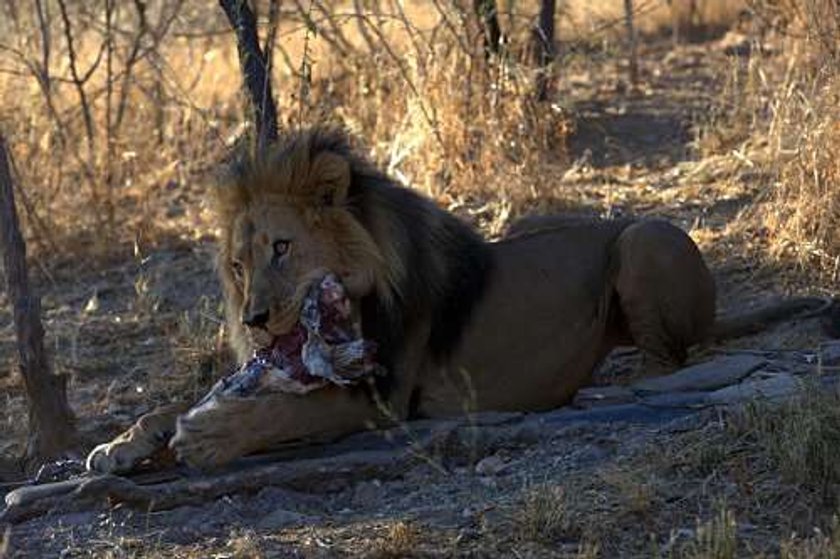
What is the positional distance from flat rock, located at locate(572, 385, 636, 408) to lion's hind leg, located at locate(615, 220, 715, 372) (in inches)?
9.8

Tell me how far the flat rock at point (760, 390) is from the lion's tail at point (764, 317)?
2.54 ft

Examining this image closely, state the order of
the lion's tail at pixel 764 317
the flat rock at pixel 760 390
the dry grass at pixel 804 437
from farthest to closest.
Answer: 1. the lion's tail at pixel 764 317
2. the flat rock at pixel 760 390
3. the dry grass at pixel 804 437

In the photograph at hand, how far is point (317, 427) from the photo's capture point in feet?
18.3

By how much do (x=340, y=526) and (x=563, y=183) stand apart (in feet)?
15.4

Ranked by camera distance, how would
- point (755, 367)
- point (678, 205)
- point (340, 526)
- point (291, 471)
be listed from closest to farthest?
1. point (340, 526)
2. point (291, 471)
3. point (755, 367)
4. point (678, 205)

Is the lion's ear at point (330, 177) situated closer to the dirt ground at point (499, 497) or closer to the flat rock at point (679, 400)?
the dirt ground at point (499, 497)

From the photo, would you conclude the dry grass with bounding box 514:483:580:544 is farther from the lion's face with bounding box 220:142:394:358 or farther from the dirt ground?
the lion's face with bounding box 220:142:394:358

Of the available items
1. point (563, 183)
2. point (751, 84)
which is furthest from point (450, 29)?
point (751, 84)

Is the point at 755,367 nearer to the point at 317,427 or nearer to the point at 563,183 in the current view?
the point at 317,427

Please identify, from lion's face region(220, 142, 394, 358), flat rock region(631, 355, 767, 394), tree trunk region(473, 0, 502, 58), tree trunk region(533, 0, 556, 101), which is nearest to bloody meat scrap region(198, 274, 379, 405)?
lion's face region(220, 142, 394, 358)

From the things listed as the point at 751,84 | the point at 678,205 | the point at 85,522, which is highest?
the point at 751,84

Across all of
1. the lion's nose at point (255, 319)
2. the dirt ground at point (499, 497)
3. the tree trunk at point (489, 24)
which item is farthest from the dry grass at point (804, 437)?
the tree trunk at point (489, 24)

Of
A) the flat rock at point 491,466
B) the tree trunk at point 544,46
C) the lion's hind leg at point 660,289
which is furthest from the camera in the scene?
the tree trunk at point 544,46

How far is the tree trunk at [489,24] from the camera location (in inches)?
350
